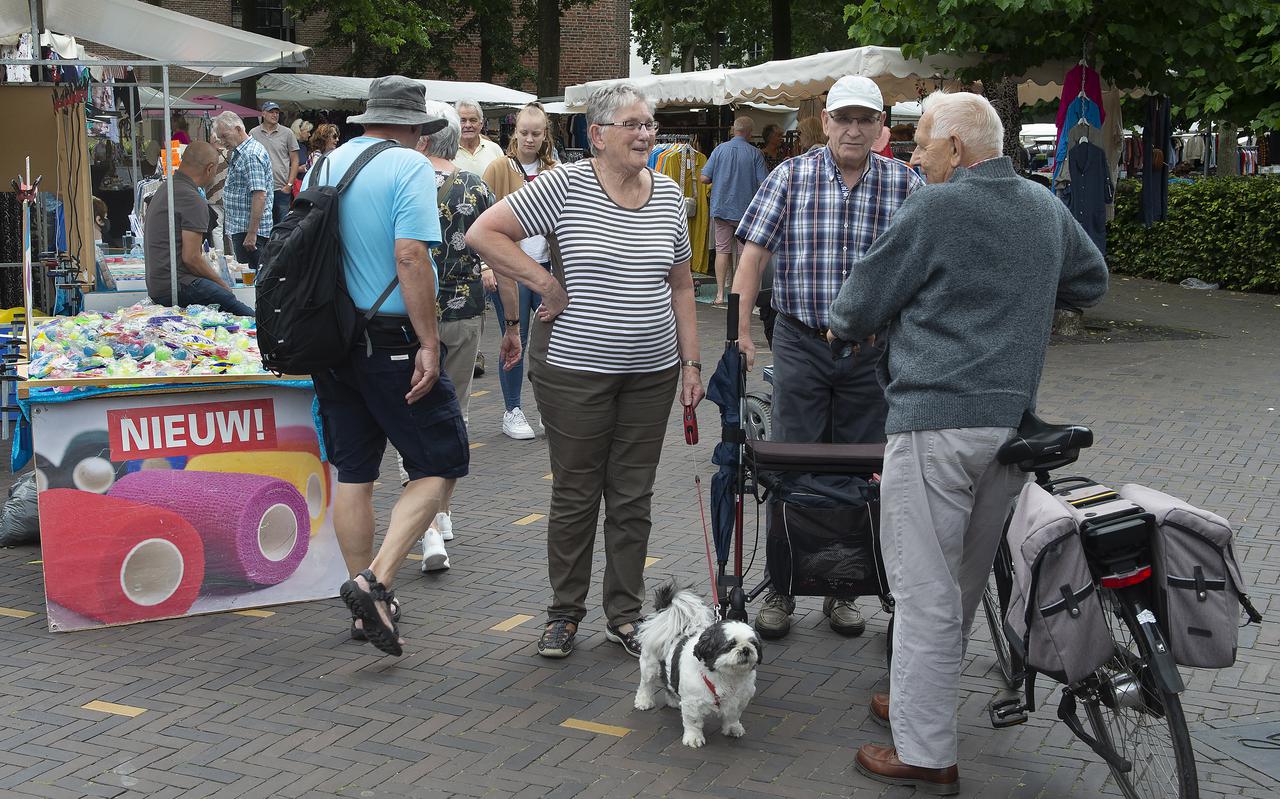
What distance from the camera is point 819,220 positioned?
4941 millimetres

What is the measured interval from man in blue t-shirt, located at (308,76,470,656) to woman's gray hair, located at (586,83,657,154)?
25.1 inches

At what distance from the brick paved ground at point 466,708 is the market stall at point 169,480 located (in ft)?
0.52

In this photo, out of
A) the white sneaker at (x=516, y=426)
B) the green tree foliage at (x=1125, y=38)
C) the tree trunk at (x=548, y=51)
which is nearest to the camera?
the white sneaker at (x=516, y=426)

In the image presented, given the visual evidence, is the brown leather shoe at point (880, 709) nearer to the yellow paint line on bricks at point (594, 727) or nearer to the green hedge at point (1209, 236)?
the yellow paint line on bricks at point (594, 727)

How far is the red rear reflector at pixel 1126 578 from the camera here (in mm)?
3307

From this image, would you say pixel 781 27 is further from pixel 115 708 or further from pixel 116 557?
pixel 115 708

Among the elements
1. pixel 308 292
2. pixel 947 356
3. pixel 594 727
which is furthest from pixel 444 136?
pixel 947 356

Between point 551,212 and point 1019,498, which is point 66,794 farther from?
point 1019,498

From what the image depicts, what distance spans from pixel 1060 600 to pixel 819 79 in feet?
38.7

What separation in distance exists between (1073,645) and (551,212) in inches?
87.3

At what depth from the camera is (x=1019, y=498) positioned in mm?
3631

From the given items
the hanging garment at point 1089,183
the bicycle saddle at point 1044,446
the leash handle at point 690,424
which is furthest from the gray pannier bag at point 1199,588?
the hanging garment at point 1089,183

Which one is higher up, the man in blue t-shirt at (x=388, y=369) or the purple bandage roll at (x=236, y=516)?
the man in blue t-shirt at (x=388, y=369)

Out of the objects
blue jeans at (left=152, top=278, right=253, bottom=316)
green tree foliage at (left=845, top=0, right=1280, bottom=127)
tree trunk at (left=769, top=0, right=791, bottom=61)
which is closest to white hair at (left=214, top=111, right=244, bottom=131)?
blue jeans at (left=152, top=278, right=253, bottom=316)
